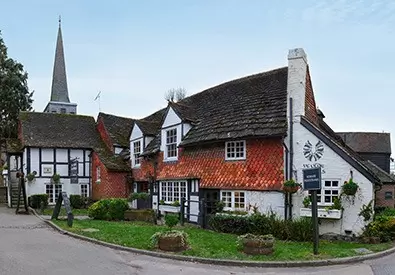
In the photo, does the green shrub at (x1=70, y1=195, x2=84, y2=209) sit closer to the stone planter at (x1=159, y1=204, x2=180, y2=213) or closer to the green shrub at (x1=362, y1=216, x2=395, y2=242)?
Answer: the stone planter at (x1=159, y1=204, x2=180, y2=213)

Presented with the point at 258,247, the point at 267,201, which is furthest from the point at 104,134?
the point at 258,247

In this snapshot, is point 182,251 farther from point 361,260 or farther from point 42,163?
point 42,163

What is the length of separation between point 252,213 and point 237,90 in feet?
26.7

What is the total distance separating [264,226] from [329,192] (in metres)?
2.92

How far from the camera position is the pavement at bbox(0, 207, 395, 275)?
378 inches

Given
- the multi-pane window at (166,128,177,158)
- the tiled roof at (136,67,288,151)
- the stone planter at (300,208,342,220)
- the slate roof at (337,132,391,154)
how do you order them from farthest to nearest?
the slate roof at (337,132,391,154) → the multi-pane window at (166,128,177,158) → the tiled roof at (136,67,288,151) → the stone planter at (300,208,342,220)

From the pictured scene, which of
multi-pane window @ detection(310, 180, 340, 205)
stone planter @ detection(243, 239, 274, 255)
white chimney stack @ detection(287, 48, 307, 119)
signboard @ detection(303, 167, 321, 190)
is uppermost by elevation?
white chimney stack @ detection(287, 48, 307, 119)

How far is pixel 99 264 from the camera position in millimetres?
10219

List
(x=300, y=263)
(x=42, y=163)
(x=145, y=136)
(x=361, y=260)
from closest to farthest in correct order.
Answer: (x=300, y=263)
(x=361, y=260)
(x=145, y=136)
(x=42, y=163)

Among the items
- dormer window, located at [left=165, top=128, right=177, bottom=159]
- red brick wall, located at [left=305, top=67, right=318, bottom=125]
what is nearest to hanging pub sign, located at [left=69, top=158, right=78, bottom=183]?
dormer window, located at [left=165, top=128, right=177, bottom=159]

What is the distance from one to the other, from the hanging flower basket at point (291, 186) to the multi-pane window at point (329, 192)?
948 mm

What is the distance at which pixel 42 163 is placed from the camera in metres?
30.1

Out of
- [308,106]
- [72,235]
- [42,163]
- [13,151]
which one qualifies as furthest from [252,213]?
[13,151]

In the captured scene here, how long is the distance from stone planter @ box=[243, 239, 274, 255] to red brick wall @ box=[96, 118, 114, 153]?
21.9 m
